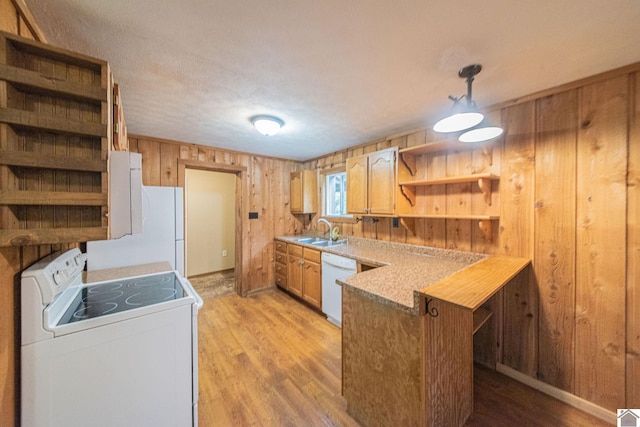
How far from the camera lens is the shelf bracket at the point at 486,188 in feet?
6.23

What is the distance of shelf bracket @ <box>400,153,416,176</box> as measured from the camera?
2.40 meters

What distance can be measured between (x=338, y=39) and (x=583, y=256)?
2.12m

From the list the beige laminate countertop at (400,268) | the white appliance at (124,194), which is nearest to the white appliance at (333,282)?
the beige laminate countertop at (400,268)

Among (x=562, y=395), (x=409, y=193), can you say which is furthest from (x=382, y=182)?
(x=562, y=395)

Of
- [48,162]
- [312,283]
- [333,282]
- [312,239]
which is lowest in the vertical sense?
[312,283]

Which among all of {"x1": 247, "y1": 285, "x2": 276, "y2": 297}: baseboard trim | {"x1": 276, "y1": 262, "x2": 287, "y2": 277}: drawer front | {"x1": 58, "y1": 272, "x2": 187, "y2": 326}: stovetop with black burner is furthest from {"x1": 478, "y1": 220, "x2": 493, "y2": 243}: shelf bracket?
{"x1": 247, "y1": 285, "x2": 276, "y2": 297}: baseboard trim

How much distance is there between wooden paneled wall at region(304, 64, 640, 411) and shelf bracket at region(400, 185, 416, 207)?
0.76 meters

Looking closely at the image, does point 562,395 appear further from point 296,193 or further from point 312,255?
point 296,193

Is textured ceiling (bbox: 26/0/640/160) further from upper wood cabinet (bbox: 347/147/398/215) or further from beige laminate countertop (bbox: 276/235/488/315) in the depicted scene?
beige laminate countertop (bbox: 276/235/488/315)

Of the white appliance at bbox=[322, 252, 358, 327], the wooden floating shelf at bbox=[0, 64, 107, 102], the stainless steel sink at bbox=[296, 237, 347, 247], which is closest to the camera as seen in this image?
the wooden floating shelf at bbox=[0, 64, 107, 102]

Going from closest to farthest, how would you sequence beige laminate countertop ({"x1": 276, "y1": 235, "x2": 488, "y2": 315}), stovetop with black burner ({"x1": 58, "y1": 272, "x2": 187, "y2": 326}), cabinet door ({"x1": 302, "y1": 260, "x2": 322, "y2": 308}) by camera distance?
stovetop with black burner ({"x1": 58, "y1": 272, "x2": 187, "y2": 326}) → beige laminate countertop ({"x1": 276, "y1": 235, "x2": 488, "y2": 315}) → cabinet door ({"x1": 302, "y1": 260, "x2": 322, "y2": 308})

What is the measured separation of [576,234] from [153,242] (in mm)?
3523

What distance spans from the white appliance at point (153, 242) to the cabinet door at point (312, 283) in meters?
1.47

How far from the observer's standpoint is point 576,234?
1624 mm
